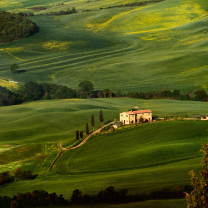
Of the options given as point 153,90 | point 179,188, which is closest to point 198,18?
point 153,90

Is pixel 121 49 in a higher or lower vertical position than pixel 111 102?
higher

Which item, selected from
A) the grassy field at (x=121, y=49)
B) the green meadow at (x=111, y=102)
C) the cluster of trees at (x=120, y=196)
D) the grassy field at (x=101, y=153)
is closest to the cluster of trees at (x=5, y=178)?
the grassy field at (x=101, y=153)

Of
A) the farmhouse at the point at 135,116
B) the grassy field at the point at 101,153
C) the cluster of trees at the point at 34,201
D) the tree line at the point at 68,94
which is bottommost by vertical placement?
the cluster of trees at the point at 34,201

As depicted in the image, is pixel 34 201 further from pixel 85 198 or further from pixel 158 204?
pixel 158 204

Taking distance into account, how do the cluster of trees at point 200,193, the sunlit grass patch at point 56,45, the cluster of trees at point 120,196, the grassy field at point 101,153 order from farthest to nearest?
the sunlit grass patch at point 56,45 < the grassy field at point 101,153 < the cluster of trees at point 120,196 < the cluster of trees at point 200,193

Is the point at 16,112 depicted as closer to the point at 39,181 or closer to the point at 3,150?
the point at 3,150

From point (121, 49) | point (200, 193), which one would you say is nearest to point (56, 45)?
point (121, 49)

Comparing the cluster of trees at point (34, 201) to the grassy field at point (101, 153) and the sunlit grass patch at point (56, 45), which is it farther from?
the sunlit grass patch at point (56, 45)
